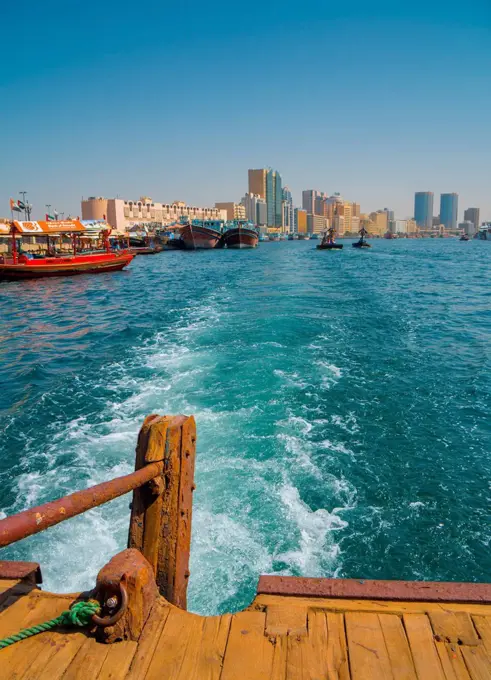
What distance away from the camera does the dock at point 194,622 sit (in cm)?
205

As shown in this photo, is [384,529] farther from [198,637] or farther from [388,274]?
[388,274]

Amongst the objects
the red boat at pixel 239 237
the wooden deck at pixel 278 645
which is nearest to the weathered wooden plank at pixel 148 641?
the wooden deck at pixel 278 645

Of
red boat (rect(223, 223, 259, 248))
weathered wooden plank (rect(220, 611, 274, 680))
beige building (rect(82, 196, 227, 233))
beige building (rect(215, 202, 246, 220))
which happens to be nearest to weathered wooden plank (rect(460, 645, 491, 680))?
weathered wooden plank (rect(220, 611, 274, 680))

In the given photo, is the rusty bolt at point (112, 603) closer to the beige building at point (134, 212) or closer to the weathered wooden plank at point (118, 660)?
the weathered wooden plank at point (118, 660)

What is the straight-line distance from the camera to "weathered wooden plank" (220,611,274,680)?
205 centimetres

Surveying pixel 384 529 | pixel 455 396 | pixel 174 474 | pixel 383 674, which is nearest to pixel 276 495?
pixel 384 529

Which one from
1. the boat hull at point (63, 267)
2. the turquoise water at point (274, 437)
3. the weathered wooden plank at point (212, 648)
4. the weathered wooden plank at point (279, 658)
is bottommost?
the turquoise water at point (274, 437)

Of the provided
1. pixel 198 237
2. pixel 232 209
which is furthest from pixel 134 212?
pixel 198 237

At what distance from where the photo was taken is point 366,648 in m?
2.15

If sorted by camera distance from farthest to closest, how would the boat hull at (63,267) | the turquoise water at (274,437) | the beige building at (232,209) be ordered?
the beige building at (232,209), the boat hull at (63,267), the turquoise water at (274,437)

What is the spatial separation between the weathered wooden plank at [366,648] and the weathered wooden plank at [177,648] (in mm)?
779

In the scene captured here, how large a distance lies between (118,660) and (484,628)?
1873 mm

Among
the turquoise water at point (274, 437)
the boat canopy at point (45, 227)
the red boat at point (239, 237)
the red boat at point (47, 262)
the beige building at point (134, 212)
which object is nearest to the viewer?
the turquoise water at point (274, 437)

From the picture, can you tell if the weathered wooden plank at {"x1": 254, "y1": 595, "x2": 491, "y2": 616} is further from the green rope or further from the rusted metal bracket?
the green rope
